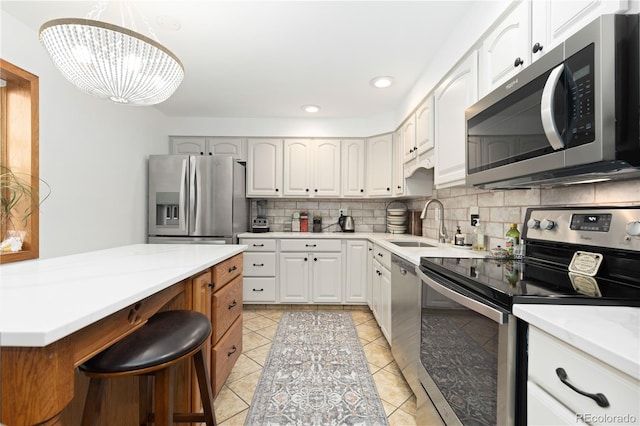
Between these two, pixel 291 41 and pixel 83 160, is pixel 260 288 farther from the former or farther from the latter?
pixel 291 41

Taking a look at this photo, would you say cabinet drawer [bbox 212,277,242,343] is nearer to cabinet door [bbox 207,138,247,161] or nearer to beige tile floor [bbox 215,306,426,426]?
beige tile floor [bbox 215,306,426,426]

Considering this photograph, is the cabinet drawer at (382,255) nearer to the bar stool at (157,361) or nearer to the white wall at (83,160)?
the bar stool at (157,361)

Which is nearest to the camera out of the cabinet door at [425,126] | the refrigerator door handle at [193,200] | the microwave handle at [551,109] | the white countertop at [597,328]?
the white countertop at [597,328]

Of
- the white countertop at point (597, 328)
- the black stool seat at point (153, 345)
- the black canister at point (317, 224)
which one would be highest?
the black canister at point (317, 224)

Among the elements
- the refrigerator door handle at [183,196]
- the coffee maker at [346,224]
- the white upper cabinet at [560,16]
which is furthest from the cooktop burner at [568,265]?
the refrigerator door handle at [183,196]

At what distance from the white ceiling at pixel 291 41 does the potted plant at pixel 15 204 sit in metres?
1.02

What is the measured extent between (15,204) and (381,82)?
9.52 ft

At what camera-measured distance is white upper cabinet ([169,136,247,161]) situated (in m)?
3.62

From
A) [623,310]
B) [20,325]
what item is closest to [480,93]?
[623,310]

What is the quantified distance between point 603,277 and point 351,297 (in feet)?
8.17

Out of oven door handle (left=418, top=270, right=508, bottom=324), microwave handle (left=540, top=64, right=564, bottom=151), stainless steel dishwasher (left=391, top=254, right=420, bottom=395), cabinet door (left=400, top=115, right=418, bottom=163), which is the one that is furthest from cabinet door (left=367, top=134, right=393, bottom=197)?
microwave handle (left=540, top=64, right=564, bottom=151)

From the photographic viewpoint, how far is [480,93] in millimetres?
1528

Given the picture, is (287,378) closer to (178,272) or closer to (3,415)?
(178,272)

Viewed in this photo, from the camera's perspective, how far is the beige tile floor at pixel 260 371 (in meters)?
1.61
